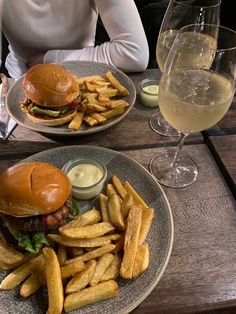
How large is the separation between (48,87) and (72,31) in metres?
0.84

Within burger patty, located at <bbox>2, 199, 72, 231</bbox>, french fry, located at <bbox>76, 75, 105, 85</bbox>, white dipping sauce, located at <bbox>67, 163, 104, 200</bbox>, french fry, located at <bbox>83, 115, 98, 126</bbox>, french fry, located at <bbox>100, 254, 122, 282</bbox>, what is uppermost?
french fry, located at <bbox>76, 75, 105, 85</bbox>

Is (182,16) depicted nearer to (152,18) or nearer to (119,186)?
(119,186)

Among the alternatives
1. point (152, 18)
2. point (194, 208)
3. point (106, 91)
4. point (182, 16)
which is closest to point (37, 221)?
point (194, 208)

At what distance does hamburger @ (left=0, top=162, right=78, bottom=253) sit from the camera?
0.88 metres

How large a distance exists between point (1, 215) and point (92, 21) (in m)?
1.46

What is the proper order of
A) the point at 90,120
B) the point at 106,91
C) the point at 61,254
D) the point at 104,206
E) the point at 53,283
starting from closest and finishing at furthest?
the point at 53,283
the point at 61,254
the point at 104,206
the point at 90,120
the point at 106,91

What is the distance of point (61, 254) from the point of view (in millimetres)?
895

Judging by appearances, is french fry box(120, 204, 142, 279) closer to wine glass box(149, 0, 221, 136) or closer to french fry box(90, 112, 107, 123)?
french fry box(90, 112, 107, 123)

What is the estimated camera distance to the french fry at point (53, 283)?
2.54 feet

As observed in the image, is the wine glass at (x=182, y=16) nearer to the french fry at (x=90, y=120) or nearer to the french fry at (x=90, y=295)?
the french fry at (x=90, y=120)

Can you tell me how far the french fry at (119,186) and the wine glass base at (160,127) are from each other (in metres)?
0.33

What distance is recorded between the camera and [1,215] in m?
0.93

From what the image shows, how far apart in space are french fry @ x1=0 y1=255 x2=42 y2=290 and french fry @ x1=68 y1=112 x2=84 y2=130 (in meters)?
0.55

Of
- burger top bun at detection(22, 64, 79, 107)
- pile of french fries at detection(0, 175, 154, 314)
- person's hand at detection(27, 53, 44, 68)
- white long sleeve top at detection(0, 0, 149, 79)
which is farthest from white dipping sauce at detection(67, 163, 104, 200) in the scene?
person's hand at detection(27, 53, 44, 68)
